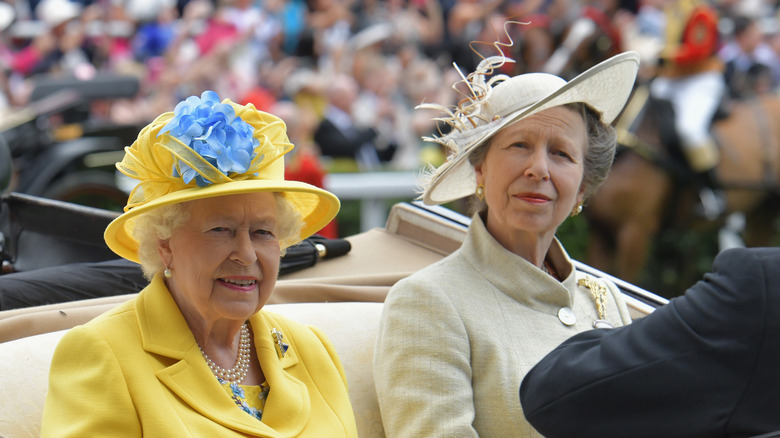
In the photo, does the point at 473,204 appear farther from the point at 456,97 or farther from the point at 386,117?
the point at 386,117

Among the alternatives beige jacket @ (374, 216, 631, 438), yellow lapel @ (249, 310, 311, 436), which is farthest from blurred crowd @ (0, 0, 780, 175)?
yellow lapel @ (249, 310, 311, 436)

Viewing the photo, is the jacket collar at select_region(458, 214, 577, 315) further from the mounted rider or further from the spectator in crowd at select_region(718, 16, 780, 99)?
the spectator in crowd at select_region(718, 16, 780, 99)

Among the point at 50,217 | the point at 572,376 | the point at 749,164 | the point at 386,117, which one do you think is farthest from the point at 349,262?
the point at 386,117

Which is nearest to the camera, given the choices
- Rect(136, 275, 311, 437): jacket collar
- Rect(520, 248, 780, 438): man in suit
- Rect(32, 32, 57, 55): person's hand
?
Rect(520, 248, 780, 438): man in suit

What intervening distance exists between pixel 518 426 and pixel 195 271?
90 cm

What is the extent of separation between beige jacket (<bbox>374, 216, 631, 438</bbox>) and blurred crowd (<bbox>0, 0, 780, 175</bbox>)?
21.1 feet

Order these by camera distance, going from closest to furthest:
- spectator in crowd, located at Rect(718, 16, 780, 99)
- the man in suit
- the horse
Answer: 1. the man in suit
2. the horse
3. spectator in crowd, located at Rect(718, 16, 780, 99)

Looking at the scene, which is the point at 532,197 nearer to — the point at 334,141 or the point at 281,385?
the point at 281,385

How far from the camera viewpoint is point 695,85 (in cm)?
922

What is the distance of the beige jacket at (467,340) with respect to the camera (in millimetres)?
2639

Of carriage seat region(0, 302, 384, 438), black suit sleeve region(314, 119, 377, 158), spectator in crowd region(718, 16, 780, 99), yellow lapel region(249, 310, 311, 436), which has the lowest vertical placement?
black suit sleeve region(314, 119, 377, 158)

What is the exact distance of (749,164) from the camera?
9117mm

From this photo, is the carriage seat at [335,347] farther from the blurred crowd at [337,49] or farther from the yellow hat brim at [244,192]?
the blurred crowd at [337,49]

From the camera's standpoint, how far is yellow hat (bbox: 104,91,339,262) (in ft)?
7.54
